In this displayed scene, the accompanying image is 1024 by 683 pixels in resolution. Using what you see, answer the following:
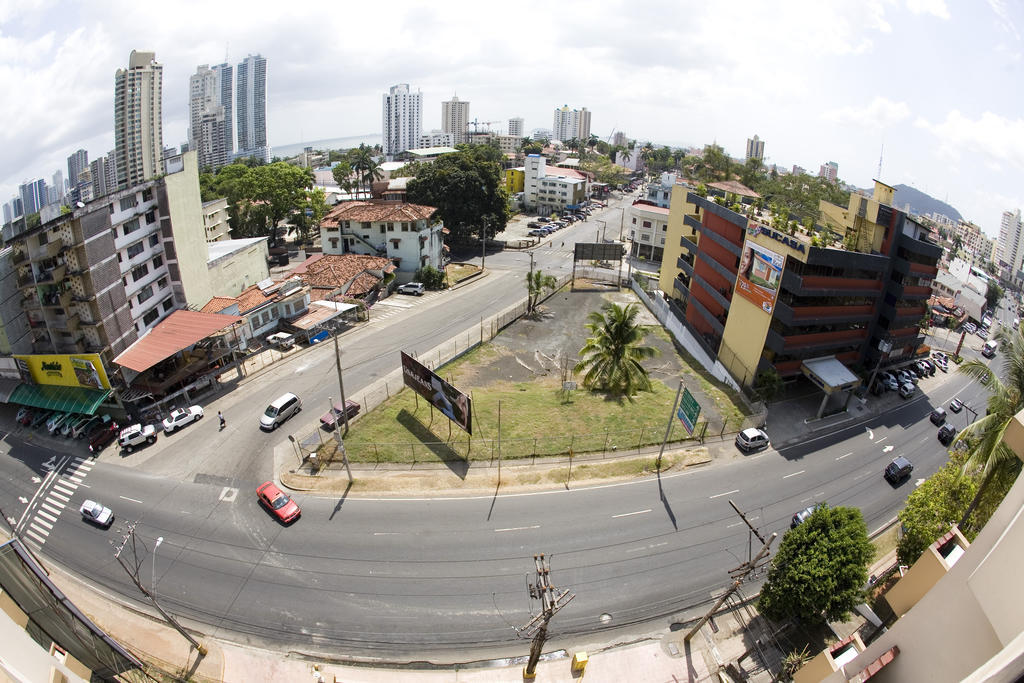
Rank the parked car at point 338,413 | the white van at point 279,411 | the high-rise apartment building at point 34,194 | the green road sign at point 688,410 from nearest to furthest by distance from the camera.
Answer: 1. the green road sign at point 688,410
2. the parked car at point 338,413
3. the white van at point 279,411
4. the high-rise apartment building at point 34,194

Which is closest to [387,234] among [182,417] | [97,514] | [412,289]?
[412,289]

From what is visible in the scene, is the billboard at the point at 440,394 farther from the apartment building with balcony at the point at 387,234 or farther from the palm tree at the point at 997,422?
the apartment building with balcony at the point at 387,234

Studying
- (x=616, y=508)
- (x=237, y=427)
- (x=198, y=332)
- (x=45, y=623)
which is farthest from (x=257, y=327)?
(x=616, y=508)

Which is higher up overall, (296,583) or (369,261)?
(369,261)

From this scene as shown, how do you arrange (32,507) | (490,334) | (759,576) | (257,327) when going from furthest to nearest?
1. (490,334)
2. (257,327)
3. (32,507)
4. (759,576)

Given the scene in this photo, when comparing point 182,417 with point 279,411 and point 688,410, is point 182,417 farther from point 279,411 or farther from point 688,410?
point 688,410

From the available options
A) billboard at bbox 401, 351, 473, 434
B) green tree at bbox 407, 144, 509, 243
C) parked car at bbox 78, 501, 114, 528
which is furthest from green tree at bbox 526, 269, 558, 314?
parked car at bbox 78, 501, 114, 528

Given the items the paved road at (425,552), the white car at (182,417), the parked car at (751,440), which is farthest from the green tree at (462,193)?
the paved road at (425,552)

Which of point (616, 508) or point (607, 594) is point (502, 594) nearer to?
point (607, 594)
